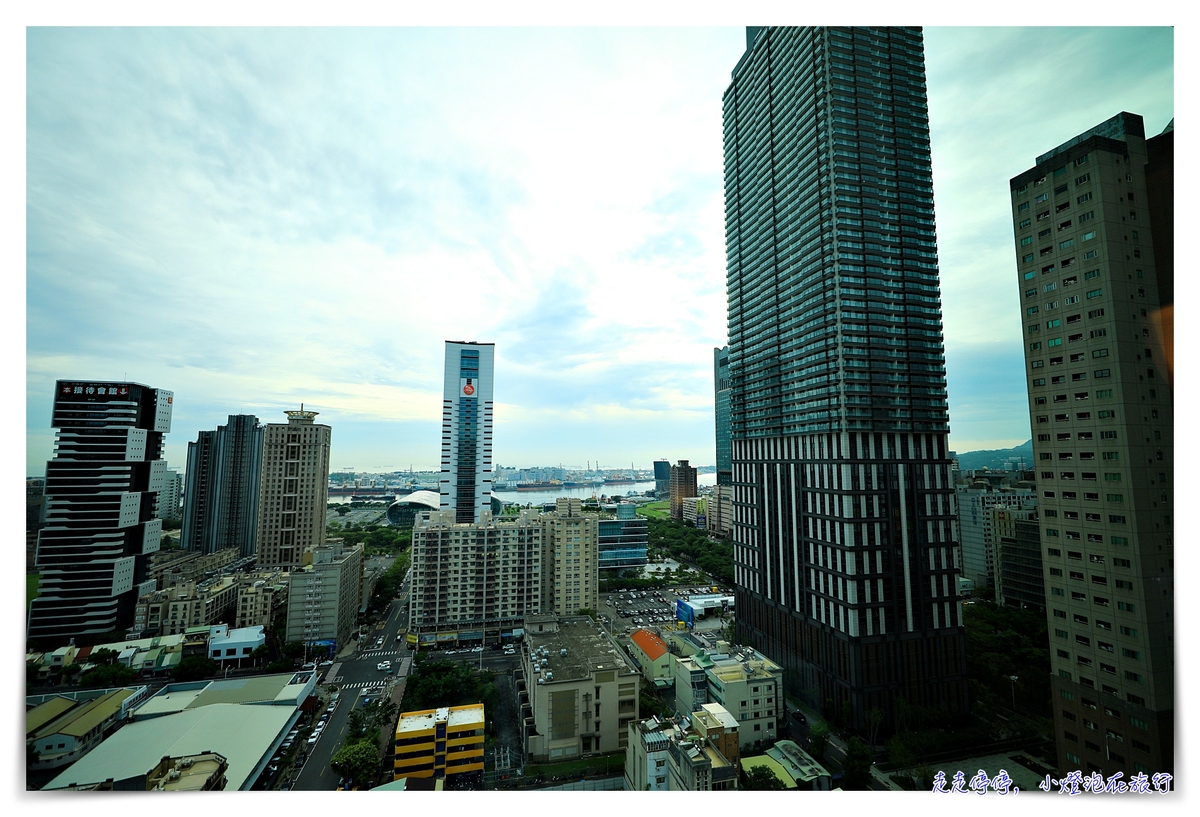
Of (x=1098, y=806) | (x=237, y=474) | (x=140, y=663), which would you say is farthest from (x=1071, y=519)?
(x=237, y=474)

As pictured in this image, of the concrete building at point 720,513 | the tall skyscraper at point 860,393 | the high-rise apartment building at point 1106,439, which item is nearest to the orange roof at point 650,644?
the tall skyscraper at point 860,393

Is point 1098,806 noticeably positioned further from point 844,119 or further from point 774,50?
point 774,50

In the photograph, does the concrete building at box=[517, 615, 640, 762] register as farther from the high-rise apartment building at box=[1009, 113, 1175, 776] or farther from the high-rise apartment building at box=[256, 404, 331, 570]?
the high-rise apartment building at box=[256, 404, 331, 570]

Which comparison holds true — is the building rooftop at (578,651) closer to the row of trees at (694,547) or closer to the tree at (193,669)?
the tree at (193,669)

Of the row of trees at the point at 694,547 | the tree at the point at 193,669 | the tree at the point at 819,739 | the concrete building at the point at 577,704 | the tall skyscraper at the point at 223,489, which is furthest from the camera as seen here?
the tall skyscraper at the point at 223,489

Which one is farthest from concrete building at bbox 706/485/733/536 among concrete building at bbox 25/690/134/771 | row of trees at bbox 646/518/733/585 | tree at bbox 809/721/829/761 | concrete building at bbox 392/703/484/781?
concrete building at bbox 25/690/134/771

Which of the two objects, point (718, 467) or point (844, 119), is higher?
point (844, 119)

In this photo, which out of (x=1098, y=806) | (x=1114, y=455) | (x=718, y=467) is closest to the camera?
(x=1098, y=806)
